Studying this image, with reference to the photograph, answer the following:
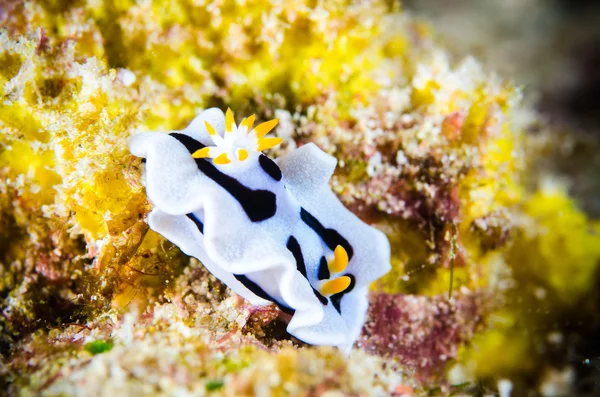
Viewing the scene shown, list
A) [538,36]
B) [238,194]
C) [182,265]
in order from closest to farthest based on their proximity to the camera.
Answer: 1. [238,194]
2. [182,265]
3. [538,36]

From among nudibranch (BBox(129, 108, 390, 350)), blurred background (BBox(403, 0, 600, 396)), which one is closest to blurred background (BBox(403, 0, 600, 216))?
blurred background (BBox(403, 0, 600, 396))

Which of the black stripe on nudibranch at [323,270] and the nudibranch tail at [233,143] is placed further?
the black stripe on nudibranch at [323,270]

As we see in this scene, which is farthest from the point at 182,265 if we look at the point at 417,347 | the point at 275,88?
the point at 417,347

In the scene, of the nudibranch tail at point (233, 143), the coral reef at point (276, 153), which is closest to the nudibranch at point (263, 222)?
the nudibranch tail at point (233, 143)

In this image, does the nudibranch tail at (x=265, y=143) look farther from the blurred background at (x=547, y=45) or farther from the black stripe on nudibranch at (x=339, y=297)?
the blurred background at (x=547, y=45)

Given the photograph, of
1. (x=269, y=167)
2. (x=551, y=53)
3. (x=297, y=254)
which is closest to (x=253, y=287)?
(x=297, y=254)

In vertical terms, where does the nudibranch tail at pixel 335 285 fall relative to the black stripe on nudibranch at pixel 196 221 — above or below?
below

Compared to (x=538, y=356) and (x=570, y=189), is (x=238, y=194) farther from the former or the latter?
(x=570, y=189)
